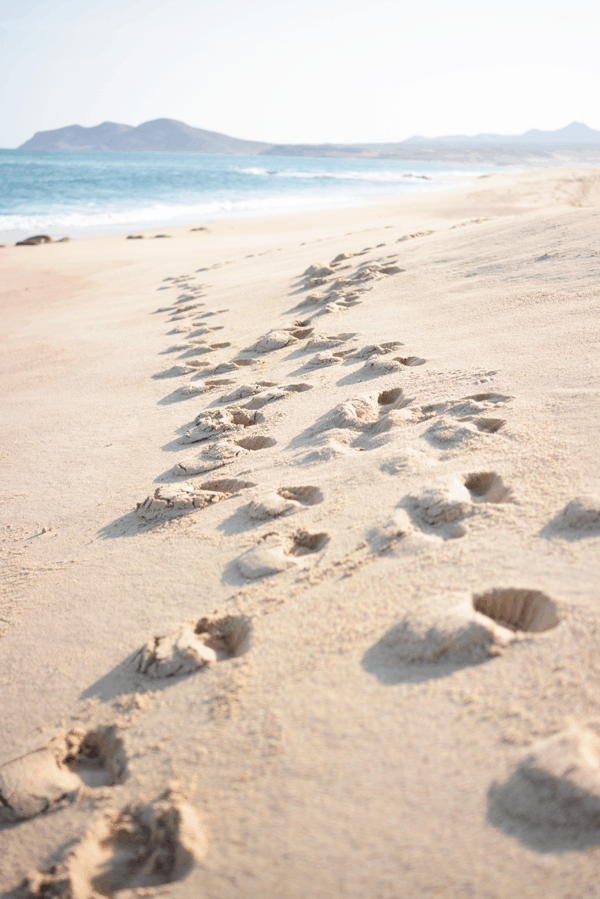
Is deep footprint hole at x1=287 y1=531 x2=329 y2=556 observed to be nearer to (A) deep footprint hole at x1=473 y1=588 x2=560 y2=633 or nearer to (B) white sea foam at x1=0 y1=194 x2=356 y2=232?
(A) deep footprint hole at x1=473 y1=588 x2=560 y2=633

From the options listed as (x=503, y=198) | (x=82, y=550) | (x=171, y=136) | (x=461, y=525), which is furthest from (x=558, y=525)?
(x=171, y=136)

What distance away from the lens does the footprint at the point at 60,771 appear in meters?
1.13

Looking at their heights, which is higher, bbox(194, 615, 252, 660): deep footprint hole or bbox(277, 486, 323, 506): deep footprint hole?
bbox(277, 486, 323, 506): deep footprint hole

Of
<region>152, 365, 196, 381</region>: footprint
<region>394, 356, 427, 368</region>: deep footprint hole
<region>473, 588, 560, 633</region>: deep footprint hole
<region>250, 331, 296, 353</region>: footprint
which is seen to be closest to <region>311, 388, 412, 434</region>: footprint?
<region>394, 356, 427, 368</region>: deep footprint hole

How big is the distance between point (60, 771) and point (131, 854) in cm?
26

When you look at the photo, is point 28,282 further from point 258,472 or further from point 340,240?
point 258,472

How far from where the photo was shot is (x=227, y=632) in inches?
56.2

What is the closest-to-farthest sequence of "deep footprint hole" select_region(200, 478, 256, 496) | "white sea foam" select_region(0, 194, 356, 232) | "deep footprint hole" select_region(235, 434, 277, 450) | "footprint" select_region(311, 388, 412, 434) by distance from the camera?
"deep footprint hole" select_region(200, 478, 256, 496) < "footprint" select_region(311, 388, 412, 434) < "deep footprint hole" select_region(235, 434, 277, 450) < "white sea foam" select_region(0, 194, 356, 232)

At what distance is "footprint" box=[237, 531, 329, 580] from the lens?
5.16 feet

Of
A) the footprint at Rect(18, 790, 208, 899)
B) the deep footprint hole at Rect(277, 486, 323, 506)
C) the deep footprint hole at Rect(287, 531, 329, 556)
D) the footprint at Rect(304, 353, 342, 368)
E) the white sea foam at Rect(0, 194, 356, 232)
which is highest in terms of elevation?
the white sea foam at Rect(0, 194, 356, 232)

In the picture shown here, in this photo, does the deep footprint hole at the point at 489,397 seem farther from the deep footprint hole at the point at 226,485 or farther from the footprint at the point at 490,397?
the deep footprint hole at the point at 226,485

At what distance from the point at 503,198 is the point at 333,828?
1276 centimetres

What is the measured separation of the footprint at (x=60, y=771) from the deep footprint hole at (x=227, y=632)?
11.1 inches

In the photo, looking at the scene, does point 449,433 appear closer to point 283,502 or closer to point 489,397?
point 489,397
